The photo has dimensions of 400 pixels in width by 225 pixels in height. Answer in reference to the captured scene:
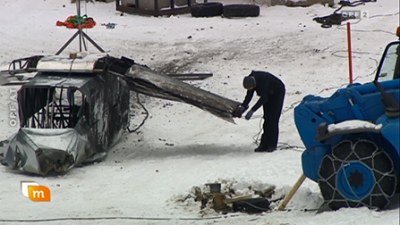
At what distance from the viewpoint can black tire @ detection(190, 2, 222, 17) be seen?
22578 mm

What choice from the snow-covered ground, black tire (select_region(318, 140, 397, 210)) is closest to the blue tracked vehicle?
black tire (select_region(318, 140, 397, 210))

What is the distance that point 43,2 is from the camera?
24.6 m

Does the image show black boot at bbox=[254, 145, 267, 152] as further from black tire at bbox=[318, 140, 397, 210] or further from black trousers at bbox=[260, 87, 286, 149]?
black tire at bbox=[318, 140, 397, 210]

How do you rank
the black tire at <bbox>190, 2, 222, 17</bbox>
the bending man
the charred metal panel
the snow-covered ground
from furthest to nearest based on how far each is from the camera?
the black tire at <bbox>190, 2, 222, 17</bbox>, the bending man, the charred metal panel, the snow-covered ground

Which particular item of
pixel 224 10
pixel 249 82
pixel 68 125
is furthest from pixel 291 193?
pixel 224 10

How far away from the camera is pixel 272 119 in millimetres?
12844

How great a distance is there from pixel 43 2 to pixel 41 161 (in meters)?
13.6

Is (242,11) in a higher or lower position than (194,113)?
higher

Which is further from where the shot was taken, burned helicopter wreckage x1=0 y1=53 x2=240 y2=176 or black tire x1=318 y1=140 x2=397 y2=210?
burned helicopter wreckage x1=0 y1=53 x2=240 y2=176

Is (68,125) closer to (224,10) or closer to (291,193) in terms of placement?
(291,193)

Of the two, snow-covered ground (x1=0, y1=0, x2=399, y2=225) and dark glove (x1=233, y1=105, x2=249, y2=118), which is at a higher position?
dark glove (x1=233, y1=105, x2=249, y2=118)

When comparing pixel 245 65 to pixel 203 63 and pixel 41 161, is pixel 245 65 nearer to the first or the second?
pixel 203 63

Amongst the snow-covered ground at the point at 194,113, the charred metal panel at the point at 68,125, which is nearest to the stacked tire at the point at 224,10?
the snow-covered ground at the point at 194,113

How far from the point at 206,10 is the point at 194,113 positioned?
7434mm
